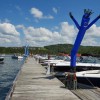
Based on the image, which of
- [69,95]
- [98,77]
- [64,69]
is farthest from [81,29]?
[64,69]

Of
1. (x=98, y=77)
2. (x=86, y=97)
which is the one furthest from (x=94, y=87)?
(x=86, y=97)

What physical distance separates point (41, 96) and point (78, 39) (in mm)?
7516

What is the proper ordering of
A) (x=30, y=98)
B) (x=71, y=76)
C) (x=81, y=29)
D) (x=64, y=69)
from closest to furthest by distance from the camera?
1. (x=30, y=98)
2. (x=71, y=76)
3. (x=81, y=29)
4. (x=64, y=69)

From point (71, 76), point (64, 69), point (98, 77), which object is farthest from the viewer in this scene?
point (64, 69)

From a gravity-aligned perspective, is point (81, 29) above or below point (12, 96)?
above

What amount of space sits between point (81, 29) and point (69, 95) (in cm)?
733

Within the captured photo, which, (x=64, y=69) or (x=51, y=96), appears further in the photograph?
(x=64, y=69)

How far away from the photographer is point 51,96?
15.1 metres

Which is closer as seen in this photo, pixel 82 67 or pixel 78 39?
pixel 78 39


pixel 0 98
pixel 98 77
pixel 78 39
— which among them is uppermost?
pixel 78 39

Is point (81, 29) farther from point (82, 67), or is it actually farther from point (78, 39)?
point (82, 67)

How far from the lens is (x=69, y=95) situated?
15.4 metres

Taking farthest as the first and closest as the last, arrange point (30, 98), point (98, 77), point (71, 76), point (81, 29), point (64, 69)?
1. point (64, 69)
2. point (81, 29)
3. point (98, 77)
4. point (71, 76)
5. point (30, 98)

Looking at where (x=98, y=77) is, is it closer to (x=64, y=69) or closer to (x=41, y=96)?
(x=41, y=96)
